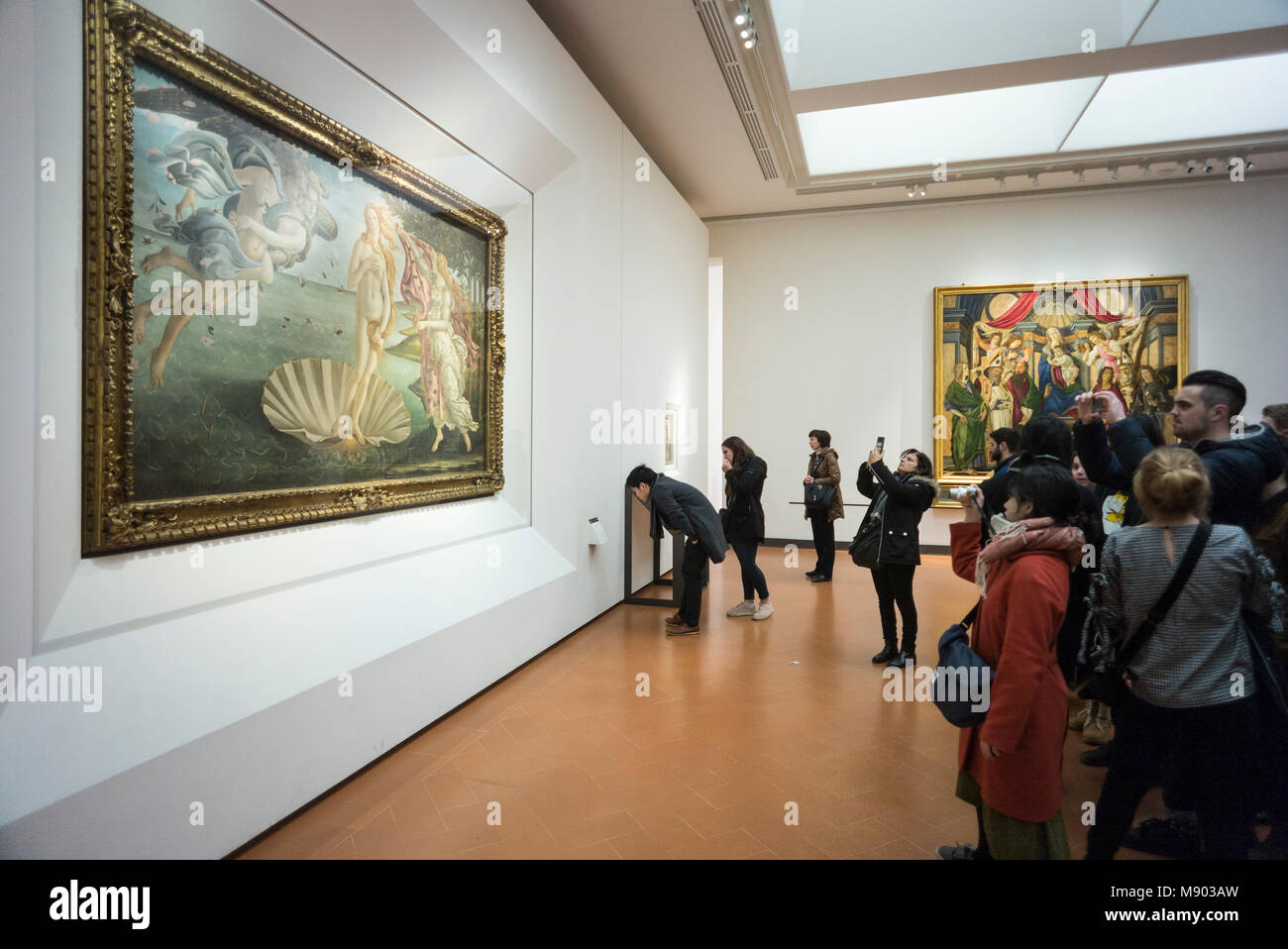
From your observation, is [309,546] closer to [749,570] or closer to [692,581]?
[692,581]

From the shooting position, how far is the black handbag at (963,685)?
7.64 ft

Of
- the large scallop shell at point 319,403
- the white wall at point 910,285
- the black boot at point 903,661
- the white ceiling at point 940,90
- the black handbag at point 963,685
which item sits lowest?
the black boot at point 903,661

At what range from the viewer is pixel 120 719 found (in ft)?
8.53

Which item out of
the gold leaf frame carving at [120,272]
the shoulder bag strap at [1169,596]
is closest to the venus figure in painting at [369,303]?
the gold leaf frame carving at [120,272]

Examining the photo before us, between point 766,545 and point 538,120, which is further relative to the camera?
point 766,545

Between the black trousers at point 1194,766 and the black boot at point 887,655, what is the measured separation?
3202mm

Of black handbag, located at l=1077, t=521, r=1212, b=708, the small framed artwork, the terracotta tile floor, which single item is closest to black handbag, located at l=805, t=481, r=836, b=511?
the small framed artwork

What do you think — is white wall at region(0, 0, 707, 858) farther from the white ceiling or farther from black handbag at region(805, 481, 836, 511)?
black handbag at region(805, 481, 836, 511)

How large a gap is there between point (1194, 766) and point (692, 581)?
4.60 metres

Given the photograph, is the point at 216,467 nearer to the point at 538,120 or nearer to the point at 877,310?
the point at 538,120

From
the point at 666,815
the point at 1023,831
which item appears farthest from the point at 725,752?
the point at 1023,831

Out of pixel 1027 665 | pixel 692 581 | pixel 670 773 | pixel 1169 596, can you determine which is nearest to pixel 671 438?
pixel 692 581

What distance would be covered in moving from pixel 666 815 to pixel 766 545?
9.12 metres

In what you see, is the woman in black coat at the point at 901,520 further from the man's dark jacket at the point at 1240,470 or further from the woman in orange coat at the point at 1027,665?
the woman in orange coat at the point at 1027,665
